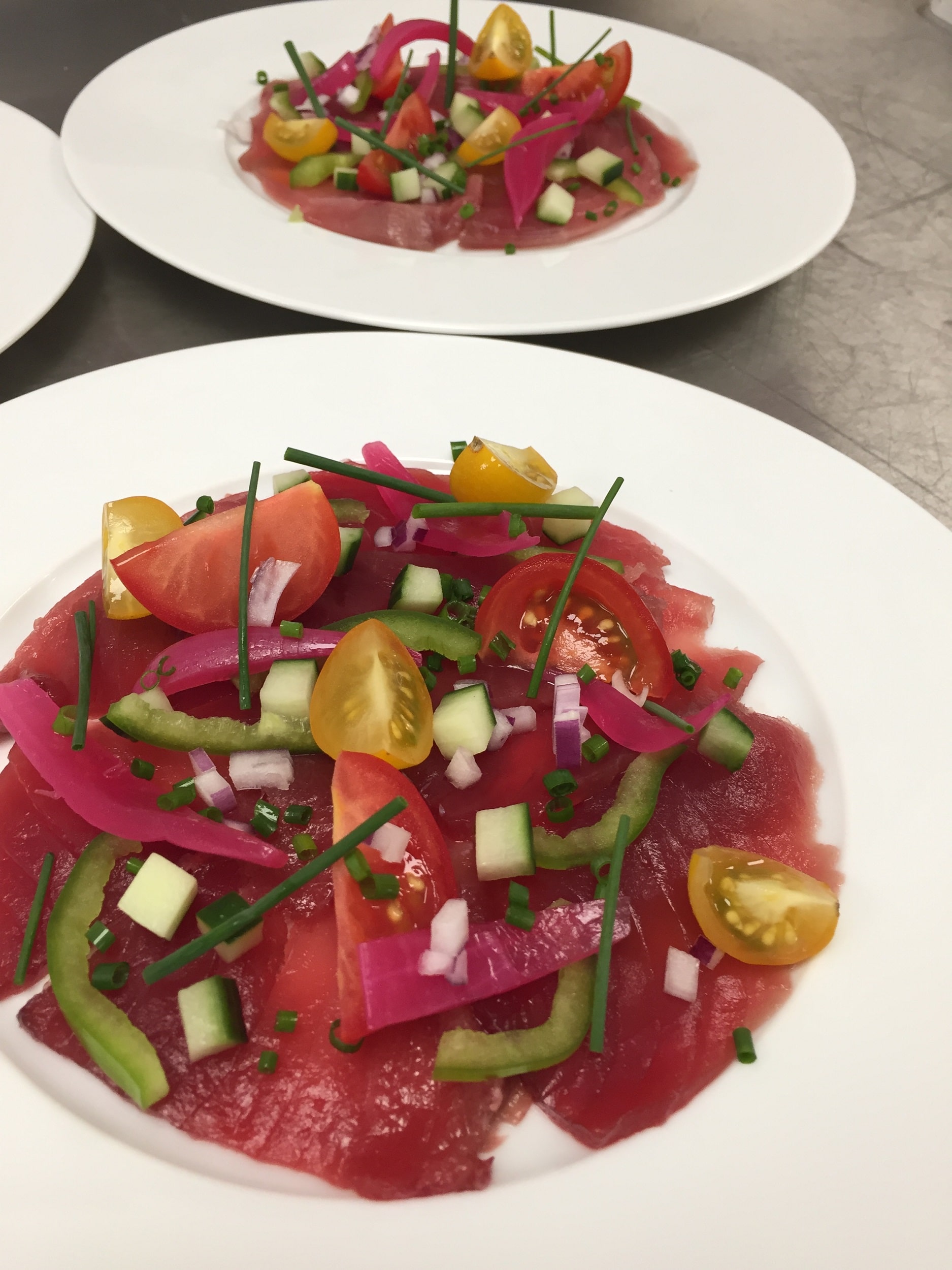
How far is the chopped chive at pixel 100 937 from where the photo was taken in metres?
1.67

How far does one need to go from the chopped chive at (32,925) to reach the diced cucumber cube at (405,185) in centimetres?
283

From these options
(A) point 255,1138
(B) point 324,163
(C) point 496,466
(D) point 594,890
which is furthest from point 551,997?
(B) point 324,163

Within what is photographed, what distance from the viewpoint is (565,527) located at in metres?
2.33

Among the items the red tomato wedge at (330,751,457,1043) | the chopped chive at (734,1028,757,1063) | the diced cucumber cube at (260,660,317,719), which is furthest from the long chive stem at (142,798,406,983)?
the chopped chive at (734,1028,757,1063)

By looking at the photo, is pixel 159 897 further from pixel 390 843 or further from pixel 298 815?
pixel 390 843

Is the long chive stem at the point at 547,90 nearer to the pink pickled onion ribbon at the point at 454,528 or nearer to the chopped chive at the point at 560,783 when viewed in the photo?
the pink pickled onion ribbon at the point at 454,528

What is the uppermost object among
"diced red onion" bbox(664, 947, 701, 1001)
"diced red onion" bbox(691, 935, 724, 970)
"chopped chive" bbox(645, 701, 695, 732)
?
"chopped chive" bbox(645, 701, 695, 732)

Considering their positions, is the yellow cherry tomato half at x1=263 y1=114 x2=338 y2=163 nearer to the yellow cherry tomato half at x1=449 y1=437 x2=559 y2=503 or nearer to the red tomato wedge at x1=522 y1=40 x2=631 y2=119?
the red tomato wedge at x1=522 y1=40 x2=631 y2=119

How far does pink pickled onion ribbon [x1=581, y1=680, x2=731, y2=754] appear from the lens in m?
1.88

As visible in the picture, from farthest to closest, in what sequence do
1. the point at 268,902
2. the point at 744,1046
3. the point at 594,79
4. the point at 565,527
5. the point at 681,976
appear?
the point at 594,79, the point at 565,527, the point at 681,976, the point at 744,1046, the point at 268,902

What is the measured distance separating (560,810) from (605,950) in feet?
1.07

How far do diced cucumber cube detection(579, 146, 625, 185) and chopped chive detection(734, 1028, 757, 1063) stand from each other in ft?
10.9

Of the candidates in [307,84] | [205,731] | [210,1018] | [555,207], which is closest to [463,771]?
[205,731]

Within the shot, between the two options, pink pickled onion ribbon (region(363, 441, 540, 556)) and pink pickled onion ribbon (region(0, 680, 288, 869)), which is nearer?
pink pickled onion ribbon (region(0, 680, 288, 869))
